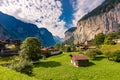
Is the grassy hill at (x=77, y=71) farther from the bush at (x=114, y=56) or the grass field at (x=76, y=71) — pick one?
the bush at (x=114, y=56)

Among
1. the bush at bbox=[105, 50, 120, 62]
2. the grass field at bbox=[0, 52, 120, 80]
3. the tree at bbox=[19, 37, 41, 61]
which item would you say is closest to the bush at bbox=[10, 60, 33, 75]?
the grass field at bbox=[0, 52, 120, 80]

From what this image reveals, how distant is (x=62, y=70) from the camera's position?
84688 millimetres

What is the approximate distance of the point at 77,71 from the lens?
83.9 m

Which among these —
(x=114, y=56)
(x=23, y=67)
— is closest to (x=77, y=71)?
(x=114, y=56)

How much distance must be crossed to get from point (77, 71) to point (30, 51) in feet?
79.1

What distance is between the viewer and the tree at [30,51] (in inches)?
3964

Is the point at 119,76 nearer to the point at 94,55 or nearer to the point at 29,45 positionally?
the point at 94,55

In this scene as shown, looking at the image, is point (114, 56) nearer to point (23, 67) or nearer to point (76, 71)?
point (76, 71)

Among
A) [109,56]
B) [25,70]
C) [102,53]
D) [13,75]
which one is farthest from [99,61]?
[13,75]

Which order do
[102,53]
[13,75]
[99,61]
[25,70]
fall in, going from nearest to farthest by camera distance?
[13,75]
[25,70]
[99,61]
[102,53]

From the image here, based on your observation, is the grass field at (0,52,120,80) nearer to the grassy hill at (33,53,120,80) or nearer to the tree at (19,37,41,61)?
the grassy hill at (33,53,120,80)

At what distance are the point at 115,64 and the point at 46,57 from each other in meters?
34.9

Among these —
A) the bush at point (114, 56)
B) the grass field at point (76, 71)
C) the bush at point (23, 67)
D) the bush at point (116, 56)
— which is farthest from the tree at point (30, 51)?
the bush at point (116, 56)

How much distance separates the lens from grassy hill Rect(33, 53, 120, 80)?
7575 cm
